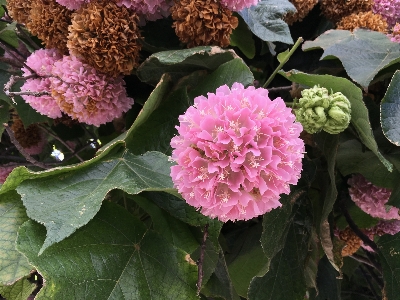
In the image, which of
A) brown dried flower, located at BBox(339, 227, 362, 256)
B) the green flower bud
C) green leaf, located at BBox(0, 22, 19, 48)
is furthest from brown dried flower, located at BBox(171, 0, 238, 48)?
brown dried flower, located at BBox(339, 227, 362, 256)

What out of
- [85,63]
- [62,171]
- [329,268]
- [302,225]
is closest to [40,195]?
[62,171]

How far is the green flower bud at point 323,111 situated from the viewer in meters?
0.31

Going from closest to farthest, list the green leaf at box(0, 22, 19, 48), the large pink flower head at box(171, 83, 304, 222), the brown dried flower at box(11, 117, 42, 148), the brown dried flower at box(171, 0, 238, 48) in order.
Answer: the large pink flower head at box(171, 83, 304, 222) → the brown dried flower at box(171, 0, 238, 48) → the green leaf at box(0, 22, 19, 48) → the brown dried flower at box(11, 117, 42, 148)

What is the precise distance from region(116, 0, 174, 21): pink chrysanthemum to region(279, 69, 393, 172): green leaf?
0.46 ft

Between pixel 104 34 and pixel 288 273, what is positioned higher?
pixel 104 34

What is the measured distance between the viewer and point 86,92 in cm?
39

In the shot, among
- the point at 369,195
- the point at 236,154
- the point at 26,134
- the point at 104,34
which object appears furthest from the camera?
the point at 26,134

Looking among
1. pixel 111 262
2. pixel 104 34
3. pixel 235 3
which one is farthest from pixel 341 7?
pixel 111 262

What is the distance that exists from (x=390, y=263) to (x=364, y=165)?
0.12 meters

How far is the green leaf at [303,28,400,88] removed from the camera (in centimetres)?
39

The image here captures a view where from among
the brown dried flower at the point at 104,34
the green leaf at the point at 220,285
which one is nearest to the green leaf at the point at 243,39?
the brown dried flower at the point at 104,34

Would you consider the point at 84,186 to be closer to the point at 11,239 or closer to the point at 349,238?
the point at 11,239

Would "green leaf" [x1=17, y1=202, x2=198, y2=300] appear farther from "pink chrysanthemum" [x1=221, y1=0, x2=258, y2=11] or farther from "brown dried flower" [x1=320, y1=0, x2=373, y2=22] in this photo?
"brown dried flower" [x1=320, y1=0, x2=373, y2=22]

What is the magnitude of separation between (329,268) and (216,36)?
1.09 ft
